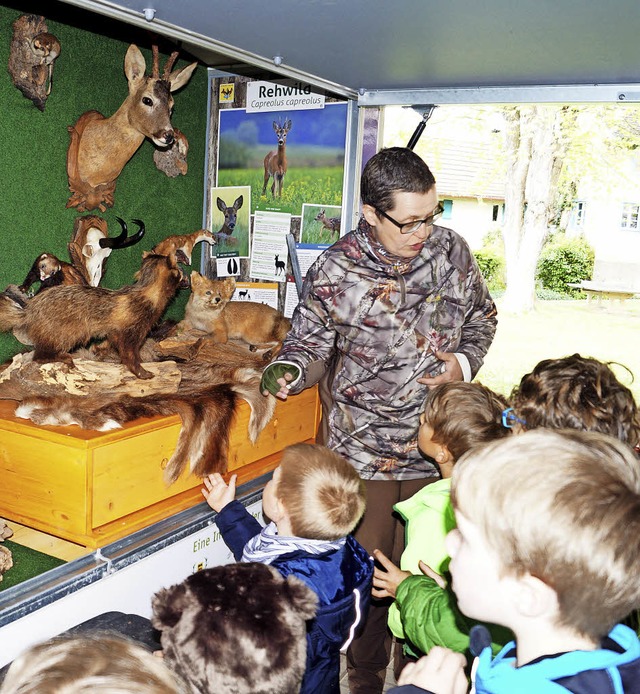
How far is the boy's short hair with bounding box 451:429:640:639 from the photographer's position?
1.11 meters

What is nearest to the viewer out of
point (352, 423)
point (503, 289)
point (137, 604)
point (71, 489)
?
point (71, 489)

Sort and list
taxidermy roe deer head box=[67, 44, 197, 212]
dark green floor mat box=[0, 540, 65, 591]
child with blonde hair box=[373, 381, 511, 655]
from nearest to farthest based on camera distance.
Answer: child with blonde hair box=[373, 381, 511, 655]
dark green floor mat box=[0, 540, 65, 591]
taxidermy roe deer head box=[67, 44, 197, 212]

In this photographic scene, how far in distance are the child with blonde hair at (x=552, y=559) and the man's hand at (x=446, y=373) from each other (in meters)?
1.44

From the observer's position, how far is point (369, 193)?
2.58 m

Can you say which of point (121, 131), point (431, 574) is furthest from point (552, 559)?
point (121, 131)

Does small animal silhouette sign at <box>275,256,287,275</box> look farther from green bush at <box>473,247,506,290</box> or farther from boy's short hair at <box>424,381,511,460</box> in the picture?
green bush at <box>473,247,506,290</box>

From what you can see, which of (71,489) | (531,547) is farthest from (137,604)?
(531,547)

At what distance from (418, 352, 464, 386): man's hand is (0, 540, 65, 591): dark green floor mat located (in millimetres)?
1496

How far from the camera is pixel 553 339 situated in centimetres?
579

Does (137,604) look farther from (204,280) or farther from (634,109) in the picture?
(634,109)

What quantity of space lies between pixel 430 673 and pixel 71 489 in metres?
1.45

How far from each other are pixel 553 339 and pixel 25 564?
4.38 m

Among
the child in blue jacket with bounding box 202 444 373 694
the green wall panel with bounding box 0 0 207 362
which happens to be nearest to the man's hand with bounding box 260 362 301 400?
the child in blue jacket with bounding box 202 444 373 694

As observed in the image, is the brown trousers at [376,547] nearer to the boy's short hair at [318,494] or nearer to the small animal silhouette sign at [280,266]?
the boy's short hair at [318,494]
